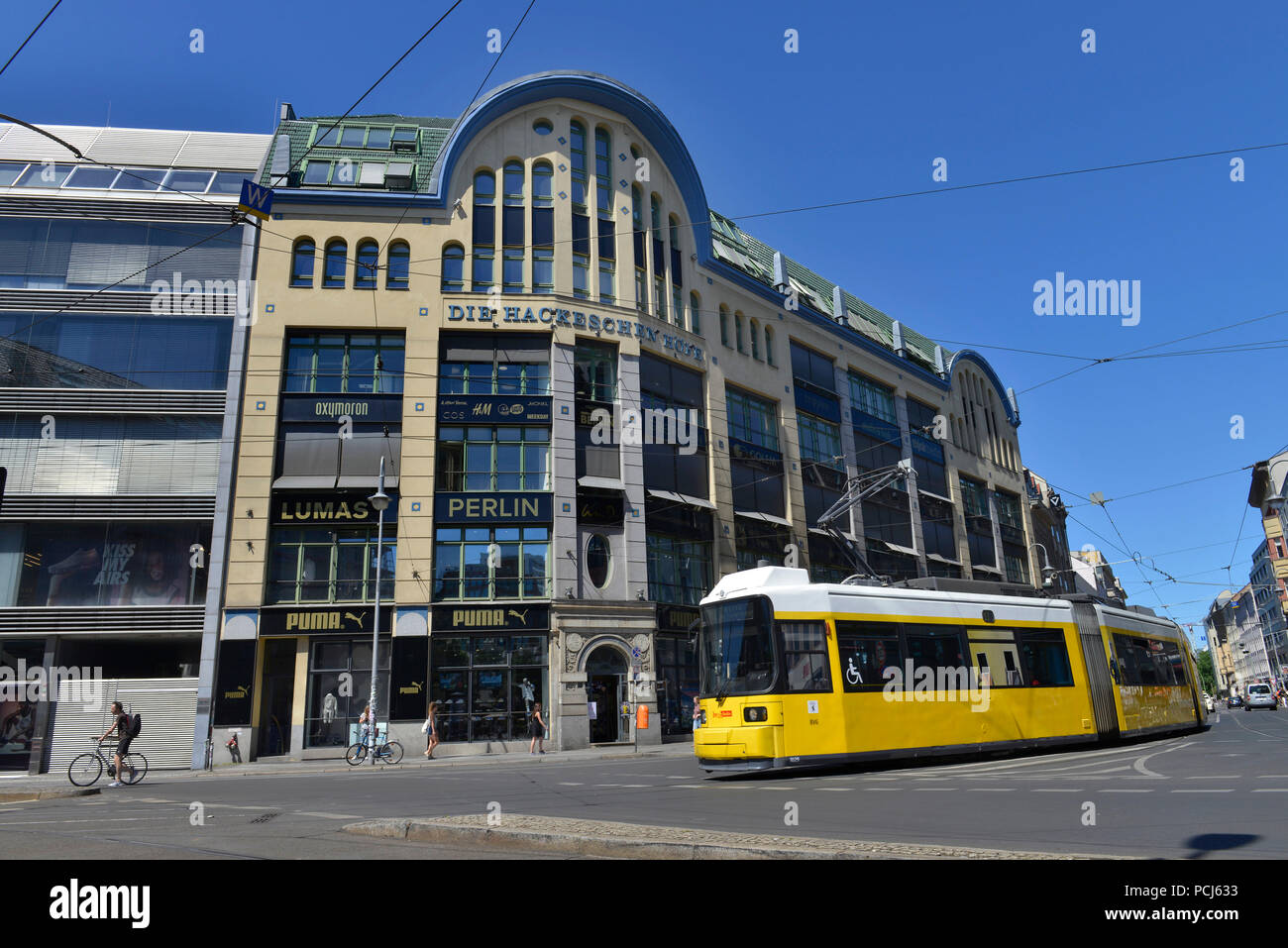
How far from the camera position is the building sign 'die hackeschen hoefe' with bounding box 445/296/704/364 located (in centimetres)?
2986

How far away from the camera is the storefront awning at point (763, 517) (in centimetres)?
3394

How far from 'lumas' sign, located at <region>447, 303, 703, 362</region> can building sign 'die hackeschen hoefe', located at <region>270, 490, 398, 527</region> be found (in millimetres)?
7085

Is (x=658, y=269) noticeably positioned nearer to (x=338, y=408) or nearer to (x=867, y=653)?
(x=338, y=408)

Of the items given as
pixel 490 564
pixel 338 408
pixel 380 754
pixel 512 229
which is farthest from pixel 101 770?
pixel 512 229

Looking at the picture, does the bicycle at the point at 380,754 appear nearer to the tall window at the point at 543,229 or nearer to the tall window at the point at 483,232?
the tall window at the point at 483,232

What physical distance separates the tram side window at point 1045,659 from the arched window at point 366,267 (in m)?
23.6

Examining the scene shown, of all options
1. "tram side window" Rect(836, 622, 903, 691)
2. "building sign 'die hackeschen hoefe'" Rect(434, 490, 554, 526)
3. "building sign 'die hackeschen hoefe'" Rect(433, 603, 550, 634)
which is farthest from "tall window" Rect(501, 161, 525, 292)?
"tram side window" Rect(836, 622, 903, 691)

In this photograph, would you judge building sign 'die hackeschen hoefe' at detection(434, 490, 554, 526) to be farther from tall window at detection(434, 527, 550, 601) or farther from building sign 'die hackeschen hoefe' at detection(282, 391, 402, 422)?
building sign 'die hackeschen hoefe' at detection(282, 391, 402, 422)

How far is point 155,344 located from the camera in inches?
1128

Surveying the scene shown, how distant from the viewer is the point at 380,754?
23734 mm

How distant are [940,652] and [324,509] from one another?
20031mm

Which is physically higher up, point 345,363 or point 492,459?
point 345,363
